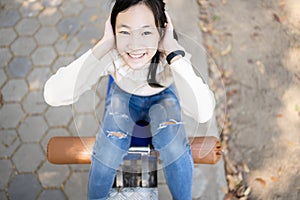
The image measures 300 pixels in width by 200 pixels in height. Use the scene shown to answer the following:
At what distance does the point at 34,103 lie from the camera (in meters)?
2.68

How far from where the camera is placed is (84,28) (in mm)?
2949

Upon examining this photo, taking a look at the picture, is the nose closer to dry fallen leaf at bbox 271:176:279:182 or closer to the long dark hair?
the long dark hair

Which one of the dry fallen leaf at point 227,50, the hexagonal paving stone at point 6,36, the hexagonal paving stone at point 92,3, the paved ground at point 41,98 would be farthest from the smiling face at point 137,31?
the hexagonal paving stone at point 6,36

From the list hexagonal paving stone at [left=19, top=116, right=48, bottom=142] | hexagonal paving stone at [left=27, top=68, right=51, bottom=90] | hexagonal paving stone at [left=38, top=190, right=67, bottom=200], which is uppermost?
A: hexagonal paving stone at [left=27, top=68, right=51, bottom=90]

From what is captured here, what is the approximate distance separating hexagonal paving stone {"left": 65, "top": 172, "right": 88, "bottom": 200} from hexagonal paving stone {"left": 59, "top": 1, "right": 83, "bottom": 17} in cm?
152

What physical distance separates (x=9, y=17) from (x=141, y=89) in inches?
76.9

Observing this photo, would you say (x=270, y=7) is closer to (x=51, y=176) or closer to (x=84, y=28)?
(x=84, y=28)

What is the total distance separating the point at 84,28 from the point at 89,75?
4.61 ft

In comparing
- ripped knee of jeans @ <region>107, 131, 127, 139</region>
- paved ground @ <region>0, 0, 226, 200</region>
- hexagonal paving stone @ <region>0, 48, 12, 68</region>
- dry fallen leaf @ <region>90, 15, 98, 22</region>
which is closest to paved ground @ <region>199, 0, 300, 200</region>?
paved ground @ <region>0, 0, 226, 200</region>

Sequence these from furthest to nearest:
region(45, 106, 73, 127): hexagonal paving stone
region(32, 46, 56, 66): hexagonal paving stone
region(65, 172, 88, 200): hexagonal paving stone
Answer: region(32, 46, 56, 66): hexagonal paving stone
region(45, 106, 73, 127): hexagonal paving stone
region(65, 172, 88, 200): hexagonal paving stone

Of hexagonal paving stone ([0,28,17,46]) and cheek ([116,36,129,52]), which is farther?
hexagonal paving stone ([0,28,17,46])

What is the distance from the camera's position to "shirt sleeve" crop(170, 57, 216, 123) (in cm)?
154

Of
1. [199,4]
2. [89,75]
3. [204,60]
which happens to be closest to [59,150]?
[89,75]

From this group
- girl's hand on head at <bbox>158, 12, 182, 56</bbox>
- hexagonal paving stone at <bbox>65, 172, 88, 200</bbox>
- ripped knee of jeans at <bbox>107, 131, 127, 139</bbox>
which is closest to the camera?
girl's hand on head at <bbox>158, 12, 182, 56</bbox>
